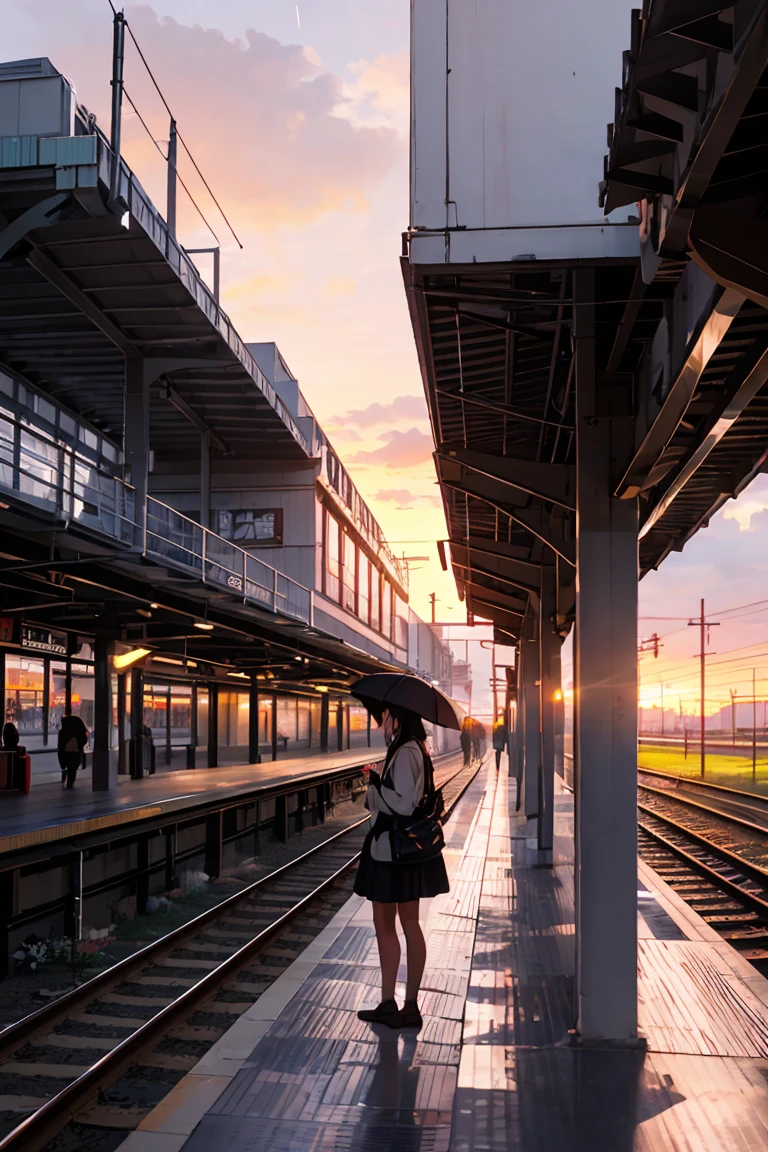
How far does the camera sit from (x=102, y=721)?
19.1m

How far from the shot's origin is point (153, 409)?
28.1 meters

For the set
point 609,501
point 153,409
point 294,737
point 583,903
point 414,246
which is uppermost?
point 153,409

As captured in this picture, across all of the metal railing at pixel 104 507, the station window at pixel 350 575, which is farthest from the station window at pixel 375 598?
the metal railing at pixel 104 507

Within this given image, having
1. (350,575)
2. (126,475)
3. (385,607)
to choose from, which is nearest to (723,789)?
(350,575)

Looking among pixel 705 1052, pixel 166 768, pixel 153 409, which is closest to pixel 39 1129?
pixel 705 1052

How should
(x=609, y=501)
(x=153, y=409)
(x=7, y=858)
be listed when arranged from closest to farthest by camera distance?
(x=609, y=501)
(x=7, y=858)
(x=153, y=409)

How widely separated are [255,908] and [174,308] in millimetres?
10904

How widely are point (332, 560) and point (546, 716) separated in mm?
24546

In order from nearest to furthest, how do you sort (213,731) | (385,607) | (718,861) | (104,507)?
(104,507), (718,861), (213,731), (385,607)

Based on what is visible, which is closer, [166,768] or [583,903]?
[583,903]

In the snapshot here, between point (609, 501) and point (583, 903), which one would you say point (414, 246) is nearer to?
point (609, 501)

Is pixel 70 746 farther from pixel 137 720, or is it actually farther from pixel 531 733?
pixel 531 733

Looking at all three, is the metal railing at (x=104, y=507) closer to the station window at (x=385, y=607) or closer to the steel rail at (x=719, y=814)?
the steel rail at (x=719, y=814)

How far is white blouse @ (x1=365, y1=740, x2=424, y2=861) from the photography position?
5.82 metres
